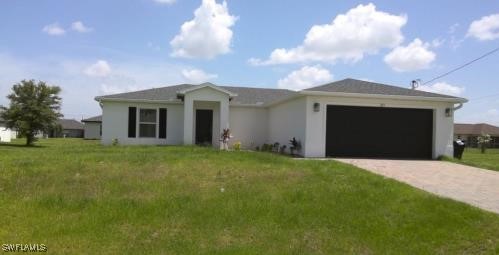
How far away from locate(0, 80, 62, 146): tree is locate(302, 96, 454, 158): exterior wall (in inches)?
813

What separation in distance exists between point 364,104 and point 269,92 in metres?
11.3

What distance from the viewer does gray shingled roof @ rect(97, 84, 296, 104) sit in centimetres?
2233

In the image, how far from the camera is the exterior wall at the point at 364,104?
54.5ft

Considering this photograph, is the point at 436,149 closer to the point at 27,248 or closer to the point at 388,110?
the point at 388,110

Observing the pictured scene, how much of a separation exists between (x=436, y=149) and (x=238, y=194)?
11706 mm

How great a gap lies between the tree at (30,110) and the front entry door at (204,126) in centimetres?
1267

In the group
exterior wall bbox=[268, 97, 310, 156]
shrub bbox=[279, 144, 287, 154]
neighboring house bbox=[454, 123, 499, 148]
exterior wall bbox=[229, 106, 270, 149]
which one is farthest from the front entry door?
neighboring house bbox=[454, 123, 499, 148]

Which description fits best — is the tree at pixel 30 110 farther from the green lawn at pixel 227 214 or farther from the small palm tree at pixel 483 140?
the small palm tree at pixel 483 140

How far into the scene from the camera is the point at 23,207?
7645 mm

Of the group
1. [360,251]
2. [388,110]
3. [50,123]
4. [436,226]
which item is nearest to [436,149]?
[388,110]

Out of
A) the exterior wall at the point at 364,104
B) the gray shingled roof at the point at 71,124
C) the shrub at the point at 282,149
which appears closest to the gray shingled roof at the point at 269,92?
the exterior wall at the point at 364,104

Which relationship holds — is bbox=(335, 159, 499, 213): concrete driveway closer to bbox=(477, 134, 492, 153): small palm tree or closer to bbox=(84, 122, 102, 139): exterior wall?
bbox=(477, 134, 492, 153): small palm tree

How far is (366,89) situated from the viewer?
57.7 ft

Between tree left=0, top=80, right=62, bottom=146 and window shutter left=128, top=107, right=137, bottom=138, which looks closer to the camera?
window shutter left=128, top=107, right=137, bottom=138
